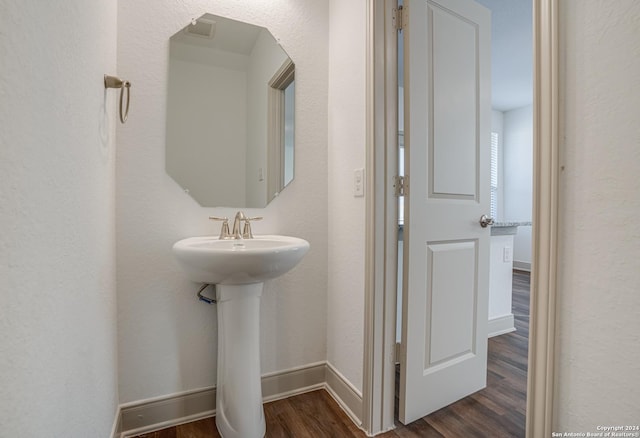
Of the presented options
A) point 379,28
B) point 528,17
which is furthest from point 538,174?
point 528,17

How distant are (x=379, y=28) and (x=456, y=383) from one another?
166cm

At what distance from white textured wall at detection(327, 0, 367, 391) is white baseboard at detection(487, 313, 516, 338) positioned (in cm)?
143

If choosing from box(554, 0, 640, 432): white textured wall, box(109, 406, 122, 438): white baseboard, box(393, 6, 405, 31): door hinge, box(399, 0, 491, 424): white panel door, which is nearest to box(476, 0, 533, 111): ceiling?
box(399, 0, 491, 424): white panel door

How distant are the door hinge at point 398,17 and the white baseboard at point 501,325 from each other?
2098 millimetres

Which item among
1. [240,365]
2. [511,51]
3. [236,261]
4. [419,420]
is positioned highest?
[511,51]

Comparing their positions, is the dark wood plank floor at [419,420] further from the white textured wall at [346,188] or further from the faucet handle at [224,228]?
the faucet handle at [224,228]

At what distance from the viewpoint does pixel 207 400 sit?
53.7 inches

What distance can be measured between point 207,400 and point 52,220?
44.5 inches

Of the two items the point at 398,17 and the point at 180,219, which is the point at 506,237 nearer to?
the point at 398,17

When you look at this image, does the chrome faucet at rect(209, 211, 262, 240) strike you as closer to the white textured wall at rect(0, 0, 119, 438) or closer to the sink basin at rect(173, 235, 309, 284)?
the sink basin at rect(173, 235, 309, 284)

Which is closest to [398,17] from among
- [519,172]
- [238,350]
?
[238,350]

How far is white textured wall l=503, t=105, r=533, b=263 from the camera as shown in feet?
15.9

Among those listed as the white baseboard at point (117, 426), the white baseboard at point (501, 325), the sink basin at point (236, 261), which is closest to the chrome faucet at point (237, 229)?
the sink basin at point (236, 261)

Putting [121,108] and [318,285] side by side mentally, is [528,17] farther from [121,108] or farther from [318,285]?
[121,108]
